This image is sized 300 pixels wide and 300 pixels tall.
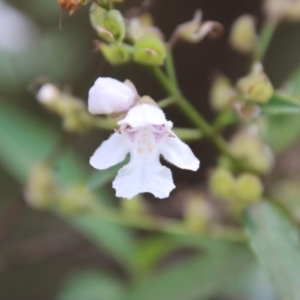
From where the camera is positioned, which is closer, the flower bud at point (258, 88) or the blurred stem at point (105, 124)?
the flower bud at point (258, 88)

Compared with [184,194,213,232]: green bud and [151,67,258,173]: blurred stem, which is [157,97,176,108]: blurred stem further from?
[184,194,213,232]: green bud

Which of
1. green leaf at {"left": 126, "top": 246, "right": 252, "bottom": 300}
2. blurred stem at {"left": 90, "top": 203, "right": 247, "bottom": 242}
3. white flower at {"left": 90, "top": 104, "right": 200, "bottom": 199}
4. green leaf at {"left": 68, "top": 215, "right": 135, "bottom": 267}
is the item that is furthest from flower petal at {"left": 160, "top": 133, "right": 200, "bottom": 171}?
green leaf at {"left": 68, "top": 215, "right": 135, "bottom": 267}

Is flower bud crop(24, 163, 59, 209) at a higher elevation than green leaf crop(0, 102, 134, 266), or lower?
lower

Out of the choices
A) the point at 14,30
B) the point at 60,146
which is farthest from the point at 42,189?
the point at 14,30

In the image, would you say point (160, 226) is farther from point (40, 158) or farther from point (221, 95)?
point (40, 158)

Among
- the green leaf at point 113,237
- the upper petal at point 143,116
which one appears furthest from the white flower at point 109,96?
the green leaf at point 113,237

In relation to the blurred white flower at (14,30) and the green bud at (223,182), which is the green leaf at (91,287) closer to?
the green bud at (223,182)
